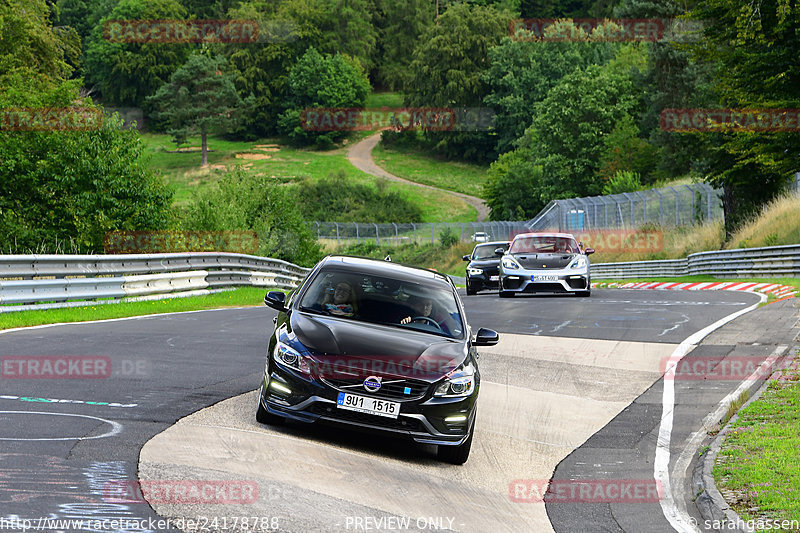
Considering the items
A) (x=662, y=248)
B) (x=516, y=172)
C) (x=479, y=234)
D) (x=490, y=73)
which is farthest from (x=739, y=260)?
(x=490, y=73)

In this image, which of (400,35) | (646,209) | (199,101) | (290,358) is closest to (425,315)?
(290,358)

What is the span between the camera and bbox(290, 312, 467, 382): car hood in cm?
747

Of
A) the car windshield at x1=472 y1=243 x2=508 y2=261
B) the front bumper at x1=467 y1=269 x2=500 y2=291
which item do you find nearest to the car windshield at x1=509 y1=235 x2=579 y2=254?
the front bumper at x1=467 y1=269 x2=500 y2=291

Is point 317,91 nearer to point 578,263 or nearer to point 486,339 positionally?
point 578,263

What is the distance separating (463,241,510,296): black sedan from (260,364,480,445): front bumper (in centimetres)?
2078

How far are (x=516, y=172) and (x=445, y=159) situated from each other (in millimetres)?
45503

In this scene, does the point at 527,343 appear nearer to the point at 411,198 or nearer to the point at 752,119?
the point at 752,119

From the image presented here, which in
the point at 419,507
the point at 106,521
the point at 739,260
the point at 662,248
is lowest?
the point at 662,248

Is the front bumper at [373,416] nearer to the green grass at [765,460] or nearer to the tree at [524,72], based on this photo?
the green grass at [765,460]

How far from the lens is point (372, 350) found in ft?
25.1

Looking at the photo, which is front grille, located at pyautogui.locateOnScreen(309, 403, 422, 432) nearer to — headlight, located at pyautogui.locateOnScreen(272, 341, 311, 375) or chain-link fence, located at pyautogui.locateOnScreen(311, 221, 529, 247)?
headlight, located at pyautogui.locateOnScreen(272, 341, 311, 375)

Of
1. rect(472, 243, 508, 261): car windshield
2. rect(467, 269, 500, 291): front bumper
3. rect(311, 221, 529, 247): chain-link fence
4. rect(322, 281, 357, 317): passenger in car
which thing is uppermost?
rect(322, 281, 357, 317): passenger in car

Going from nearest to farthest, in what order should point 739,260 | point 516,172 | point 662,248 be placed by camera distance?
point 739,260
point 662,248
point 516,172

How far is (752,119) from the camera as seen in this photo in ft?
82.5
